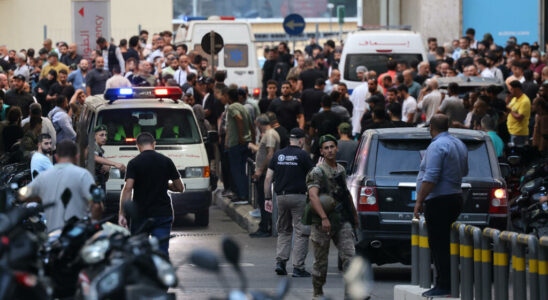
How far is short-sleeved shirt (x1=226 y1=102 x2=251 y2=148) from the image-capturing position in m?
20.3

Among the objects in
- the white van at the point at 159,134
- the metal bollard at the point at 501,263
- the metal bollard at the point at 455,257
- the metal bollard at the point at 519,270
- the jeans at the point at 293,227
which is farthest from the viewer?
the white van at the point at 159,134

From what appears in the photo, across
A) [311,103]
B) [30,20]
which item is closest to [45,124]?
[311,103]

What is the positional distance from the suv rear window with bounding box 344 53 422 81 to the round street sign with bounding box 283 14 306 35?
7354 mm

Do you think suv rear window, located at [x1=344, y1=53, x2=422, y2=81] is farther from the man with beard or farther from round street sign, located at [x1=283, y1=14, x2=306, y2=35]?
A: round street sign, located at [x1=283, y1=14, x2=306, y2=35]

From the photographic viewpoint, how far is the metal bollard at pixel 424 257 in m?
11.9

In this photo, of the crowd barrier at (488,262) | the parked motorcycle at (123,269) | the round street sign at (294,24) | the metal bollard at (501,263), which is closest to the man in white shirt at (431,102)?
the crowd barrier at (488,262)

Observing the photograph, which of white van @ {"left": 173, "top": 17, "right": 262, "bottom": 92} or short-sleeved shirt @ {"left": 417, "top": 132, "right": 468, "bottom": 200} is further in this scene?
white van @ {"left": 173, "top": 17, "right": 262, "bottom": 92}

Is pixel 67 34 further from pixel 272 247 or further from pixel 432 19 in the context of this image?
pixel 272 247

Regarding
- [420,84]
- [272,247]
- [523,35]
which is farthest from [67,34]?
[272,247]

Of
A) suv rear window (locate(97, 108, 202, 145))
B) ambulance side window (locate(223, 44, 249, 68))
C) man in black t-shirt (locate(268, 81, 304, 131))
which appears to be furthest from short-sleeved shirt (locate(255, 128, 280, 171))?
ambulance side window (locate(223, 44, 249, 68))

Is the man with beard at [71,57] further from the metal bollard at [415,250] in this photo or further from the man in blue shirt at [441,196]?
the man in blue shirt at [441,196]

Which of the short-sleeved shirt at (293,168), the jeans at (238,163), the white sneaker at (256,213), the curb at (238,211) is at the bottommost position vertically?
the curb at (238,211)

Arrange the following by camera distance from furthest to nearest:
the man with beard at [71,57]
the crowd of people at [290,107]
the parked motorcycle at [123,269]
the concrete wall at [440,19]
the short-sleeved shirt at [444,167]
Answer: the concrete wall at [440,19]
the man with beard at [71,57]
the crowd of people at [290,107]
the short-sleeved shirt at [444,167]
the parked motorcycle at [123,269]

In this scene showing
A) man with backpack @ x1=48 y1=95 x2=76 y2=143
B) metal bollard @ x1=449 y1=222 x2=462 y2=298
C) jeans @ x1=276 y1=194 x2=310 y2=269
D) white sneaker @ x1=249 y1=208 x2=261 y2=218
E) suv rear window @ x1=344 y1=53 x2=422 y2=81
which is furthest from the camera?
suv rear window @ x1=344 y1=53 x2=422 y2=81
